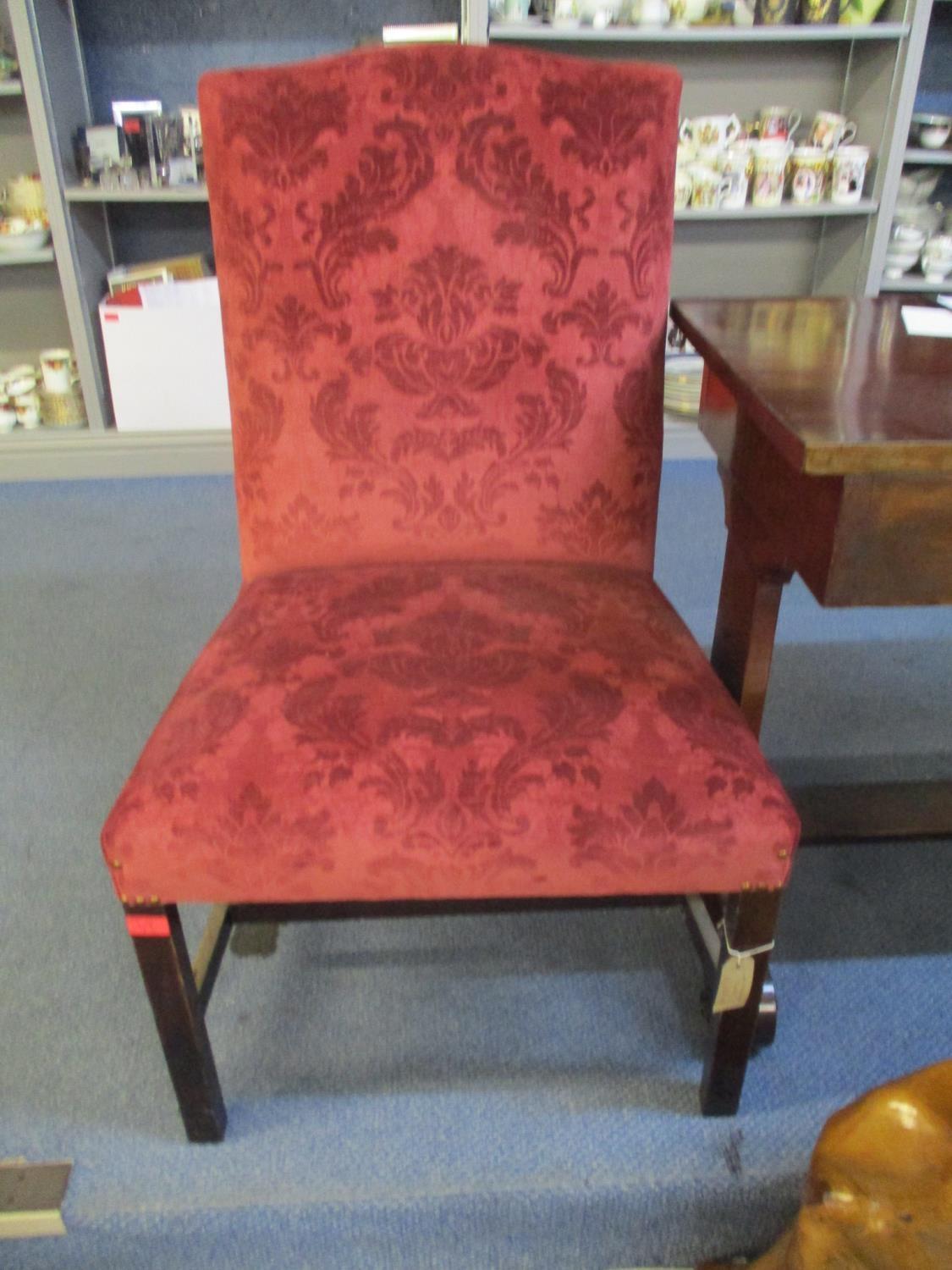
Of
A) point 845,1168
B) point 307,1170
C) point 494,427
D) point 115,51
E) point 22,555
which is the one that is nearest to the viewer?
point 845,1168

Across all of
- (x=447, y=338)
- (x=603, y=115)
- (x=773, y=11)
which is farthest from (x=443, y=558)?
(x=773, y=11)

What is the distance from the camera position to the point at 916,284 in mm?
2443

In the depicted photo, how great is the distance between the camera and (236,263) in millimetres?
943

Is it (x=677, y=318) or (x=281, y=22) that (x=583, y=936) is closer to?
(x=677, y=318)

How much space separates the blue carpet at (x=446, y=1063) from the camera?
86 cm

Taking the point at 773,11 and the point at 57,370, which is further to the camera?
the point at 57,370

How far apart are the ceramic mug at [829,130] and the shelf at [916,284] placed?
0.35 meters

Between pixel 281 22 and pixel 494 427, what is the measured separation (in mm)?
1924

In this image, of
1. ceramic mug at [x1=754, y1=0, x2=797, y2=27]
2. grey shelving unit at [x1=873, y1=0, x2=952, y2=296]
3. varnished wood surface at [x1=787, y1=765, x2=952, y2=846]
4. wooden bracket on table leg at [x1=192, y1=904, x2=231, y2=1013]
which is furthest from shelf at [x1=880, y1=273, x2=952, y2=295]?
wooden bracket on table leg at [x1=192, y1=904, x2=231, y2=1013]

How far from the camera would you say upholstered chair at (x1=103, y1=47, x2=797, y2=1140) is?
72 cm

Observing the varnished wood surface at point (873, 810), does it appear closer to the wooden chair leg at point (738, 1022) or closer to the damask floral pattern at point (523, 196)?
the wooden chair leg at point (738, 1022)

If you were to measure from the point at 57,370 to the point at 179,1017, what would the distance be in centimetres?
204

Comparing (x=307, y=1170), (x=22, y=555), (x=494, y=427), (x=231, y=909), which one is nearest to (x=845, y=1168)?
→ (x=307, y=1170)

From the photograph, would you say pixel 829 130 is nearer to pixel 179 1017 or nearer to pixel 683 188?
pixel 683 188
